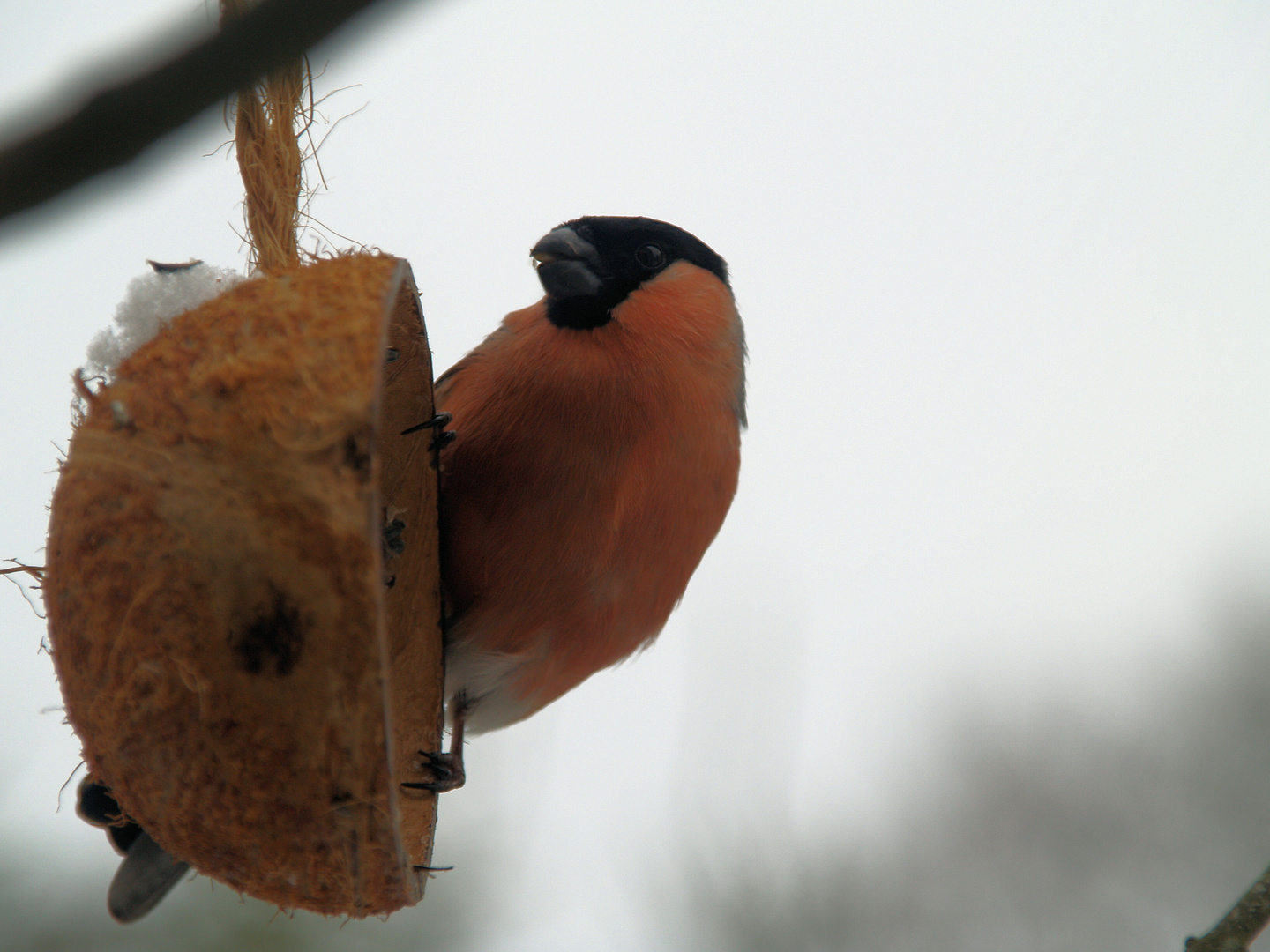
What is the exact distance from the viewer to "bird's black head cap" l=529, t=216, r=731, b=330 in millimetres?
2111

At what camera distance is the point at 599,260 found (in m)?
2.19

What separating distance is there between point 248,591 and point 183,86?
2.18 ft

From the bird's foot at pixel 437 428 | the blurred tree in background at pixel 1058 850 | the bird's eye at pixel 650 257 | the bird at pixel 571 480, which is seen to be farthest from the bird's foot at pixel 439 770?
the blurred tree in background at pixel 1058 850

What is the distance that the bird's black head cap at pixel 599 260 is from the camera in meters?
2.11

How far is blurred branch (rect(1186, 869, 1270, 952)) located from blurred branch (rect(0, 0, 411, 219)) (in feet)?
5.16

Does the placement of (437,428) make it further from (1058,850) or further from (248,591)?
(1058,850)

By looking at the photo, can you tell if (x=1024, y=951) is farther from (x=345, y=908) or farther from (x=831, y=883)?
(x=345, y=908)

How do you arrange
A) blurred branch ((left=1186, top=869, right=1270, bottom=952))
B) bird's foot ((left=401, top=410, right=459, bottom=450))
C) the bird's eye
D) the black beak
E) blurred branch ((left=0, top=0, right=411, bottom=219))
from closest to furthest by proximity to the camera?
blurred branch ((left=0, top=0, right=411, bottom=219))
blurred branch ((left=1186, top=869, right=1270, bottom=952))
bird's foot ((left=401, top=410, right=459, bottom=450))
the black beak
the bird's eye

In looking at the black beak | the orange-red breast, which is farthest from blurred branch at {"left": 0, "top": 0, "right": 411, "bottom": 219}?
the black beak

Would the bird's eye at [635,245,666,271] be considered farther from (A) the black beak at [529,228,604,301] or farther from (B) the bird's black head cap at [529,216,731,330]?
(A) the black beak at [529,228,604,301]

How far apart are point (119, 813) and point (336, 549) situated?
2.57ft

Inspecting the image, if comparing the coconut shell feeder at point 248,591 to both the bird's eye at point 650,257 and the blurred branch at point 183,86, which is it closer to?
the blurred branch at point 183,86

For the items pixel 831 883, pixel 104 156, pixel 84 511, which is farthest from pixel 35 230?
pixel 831 883

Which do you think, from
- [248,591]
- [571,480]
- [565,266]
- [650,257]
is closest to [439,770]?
[571,480]
